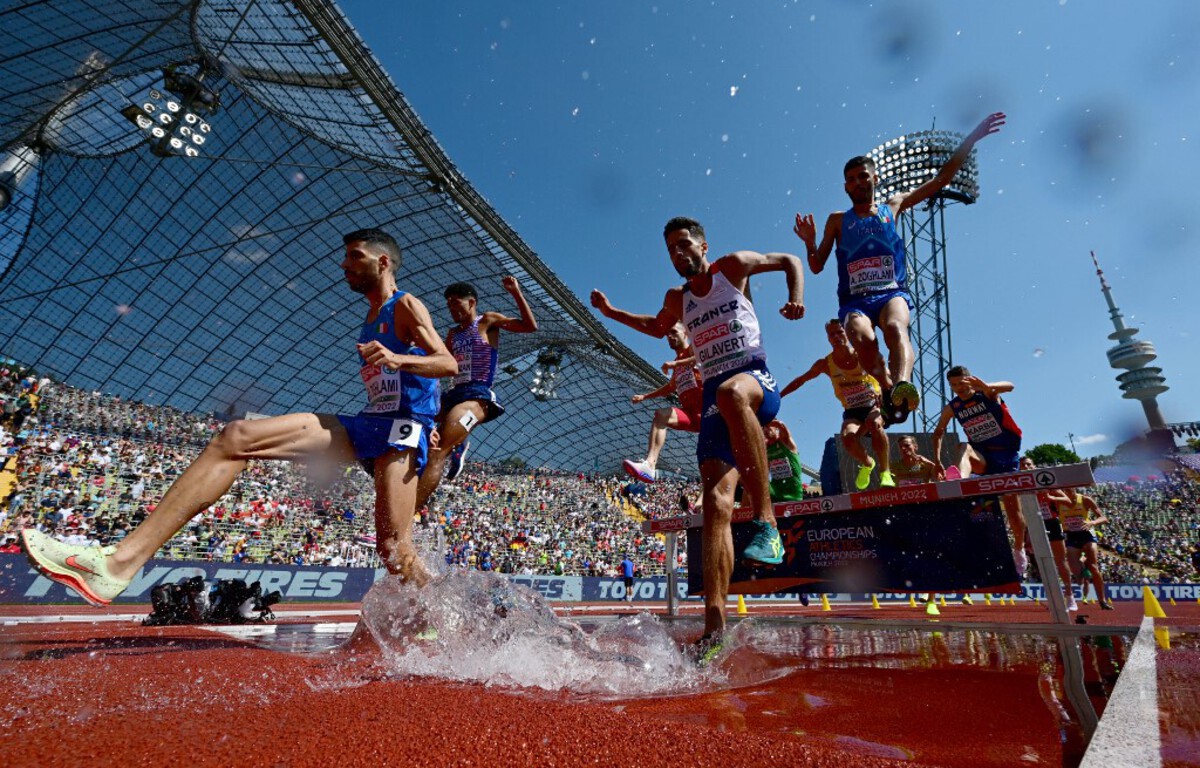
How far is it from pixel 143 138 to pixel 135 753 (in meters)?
28.2

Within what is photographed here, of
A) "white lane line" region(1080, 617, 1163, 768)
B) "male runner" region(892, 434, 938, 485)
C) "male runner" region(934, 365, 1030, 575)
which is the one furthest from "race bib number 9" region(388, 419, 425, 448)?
"male runner" region(892, 434, 938, 485)

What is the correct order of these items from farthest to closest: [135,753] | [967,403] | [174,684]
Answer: [967,403] < [174,684] < [135,753]

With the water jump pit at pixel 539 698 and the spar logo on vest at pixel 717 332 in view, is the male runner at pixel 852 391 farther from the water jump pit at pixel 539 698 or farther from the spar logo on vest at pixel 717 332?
the spar logo on vest at pixel 717 332

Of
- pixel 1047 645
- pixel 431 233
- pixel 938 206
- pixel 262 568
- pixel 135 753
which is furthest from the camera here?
pixel 938 206

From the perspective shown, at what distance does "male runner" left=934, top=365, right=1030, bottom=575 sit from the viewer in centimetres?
596

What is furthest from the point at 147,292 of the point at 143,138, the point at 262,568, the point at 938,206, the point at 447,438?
the point at 938,206

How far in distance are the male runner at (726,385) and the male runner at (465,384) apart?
170 cm

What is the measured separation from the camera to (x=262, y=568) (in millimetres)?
12641

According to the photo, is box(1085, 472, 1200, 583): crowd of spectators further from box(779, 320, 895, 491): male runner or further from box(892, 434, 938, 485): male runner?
box(779, 320, 895, 491): male runner

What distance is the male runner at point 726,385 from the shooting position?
2.78 metres

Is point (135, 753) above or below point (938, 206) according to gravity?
below

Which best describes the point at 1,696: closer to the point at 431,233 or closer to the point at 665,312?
the point at 665,312

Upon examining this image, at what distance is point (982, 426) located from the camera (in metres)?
6.12

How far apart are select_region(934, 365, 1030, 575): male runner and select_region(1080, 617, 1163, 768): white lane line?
4581 millimetres
